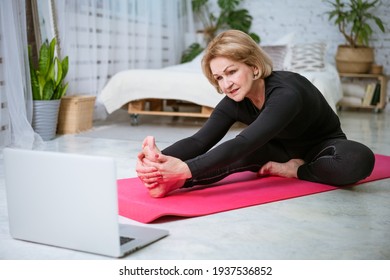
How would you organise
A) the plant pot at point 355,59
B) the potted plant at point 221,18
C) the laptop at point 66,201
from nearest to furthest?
1. the laptop at point 66,201
2. the plant pot at point 355,59
3. the potted plant at point 221,18

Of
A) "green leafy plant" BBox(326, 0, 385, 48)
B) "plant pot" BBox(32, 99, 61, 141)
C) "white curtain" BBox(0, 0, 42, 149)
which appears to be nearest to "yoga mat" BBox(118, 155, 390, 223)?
"white curtain" BBox(0, 0, 42, 149)

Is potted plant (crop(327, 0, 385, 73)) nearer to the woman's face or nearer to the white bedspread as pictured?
the white bedspread

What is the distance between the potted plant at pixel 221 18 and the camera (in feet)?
22.0

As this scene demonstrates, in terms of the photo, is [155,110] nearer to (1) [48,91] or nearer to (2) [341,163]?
(1) [48,91]

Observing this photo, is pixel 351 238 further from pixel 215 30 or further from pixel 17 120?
pixel 215 30

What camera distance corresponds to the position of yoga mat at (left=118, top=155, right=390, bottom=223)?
2.04 metres

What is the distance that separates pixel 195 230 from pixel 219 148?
1.03ft

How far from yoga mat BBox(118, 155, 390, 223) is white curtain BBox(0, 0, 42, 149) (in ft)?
4.53

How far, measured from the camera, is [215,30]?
6926mm

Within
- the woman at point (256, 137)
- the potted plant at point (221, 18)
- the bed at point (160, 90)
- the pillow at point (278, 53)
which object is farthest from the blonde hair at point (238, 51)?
the potted plant at point (221, 18)

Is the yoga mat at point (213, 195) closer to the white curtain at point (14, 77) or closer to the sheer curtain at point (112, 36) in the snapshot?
the white curtain at point (14, 77)

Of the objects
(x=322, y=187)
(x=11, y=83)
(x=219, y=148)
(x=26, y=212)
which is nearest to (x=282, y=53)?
(x=11, y=83)

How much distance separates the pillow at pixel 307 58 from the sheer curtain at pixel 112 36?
140 cm

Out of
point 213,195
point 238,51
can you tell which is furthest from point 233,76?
point 213,195
